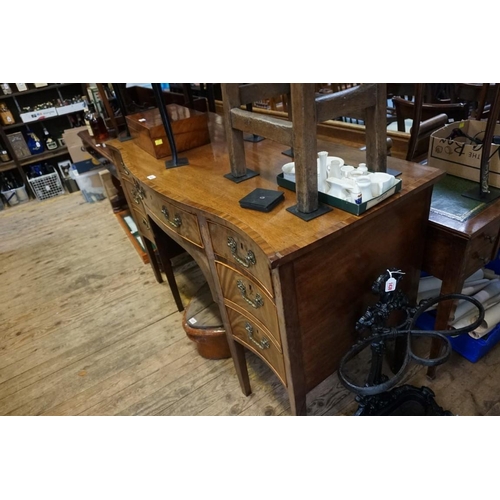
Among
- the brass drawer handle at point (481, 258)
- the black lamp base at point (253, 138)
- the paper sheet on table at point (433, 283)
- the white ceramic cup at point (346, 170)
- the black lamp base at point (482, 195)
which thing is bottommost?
the paper sheet on table at point (433, 283)

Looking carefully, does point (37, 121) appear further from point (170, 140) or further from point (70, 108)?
point (170, 140)

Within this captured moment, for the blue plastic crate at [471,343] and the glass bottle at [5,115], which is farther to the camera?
the glass bottle at [5,115]

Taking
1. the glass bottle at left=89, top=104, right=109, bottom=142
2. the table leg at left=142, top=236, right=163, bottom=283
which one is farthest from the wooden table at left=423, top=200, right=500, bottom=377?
the glass bottle at left=89, top=104, right=109, bottom=142

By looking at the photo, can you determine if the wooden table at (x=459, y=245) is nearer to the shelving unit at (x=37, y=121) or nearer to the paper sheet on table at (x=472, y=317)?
the paper sheet on table at (x=472, y=317)

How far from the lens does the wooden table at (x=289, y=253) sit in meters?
0.87

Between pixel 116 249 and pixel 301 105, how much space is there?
219 cm

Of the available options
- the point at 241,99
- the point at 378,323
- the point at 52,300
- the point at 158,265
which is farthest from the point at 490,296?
the point at 52,300

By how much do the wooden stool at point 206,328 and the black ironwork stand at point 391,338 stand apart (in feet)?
2.08

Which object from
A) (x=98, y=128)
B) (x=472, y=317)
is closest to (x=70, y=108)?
(x=98, y=128)

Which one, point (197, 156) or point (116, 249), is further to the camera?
point (116, 249)

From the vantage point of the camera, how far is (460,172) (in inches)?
50.6

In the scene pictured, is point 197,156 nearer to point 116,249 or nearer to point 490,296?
point 490,296

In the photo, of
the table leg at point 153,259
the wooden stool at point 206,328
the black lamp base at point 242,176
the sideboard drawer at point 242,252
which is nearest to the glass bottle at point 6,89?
the table leg at point 153,259

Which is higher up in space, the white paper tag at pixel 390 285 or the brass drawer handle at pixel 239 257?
the brass drawer handle at pixel 239 257
